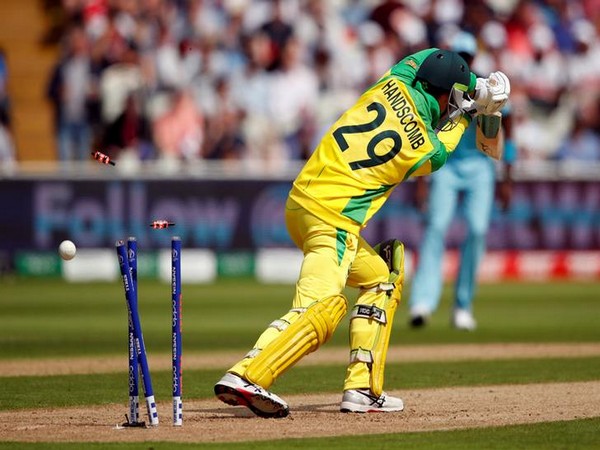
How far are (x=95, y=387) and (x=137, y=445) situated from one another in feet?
8.41

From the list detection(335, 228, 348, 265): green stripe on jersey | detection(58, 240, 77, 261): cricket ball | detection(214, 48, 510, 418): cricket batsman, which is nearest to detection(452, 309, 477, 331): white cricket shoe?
detection(214, 48, 510, 418): cricket batsman

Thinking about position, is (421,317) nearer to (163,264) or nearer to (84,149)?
(163,264)

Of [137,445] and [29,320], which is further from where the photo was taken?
[29,320]

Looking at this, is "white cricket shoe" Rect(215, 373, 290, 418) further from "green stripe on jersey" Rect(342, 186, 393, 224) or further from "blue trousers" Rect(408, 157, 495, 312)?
"blue trousers" Rect(408, 157, 495, 312)

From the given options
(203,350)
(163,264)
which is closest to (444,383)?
(203,350)

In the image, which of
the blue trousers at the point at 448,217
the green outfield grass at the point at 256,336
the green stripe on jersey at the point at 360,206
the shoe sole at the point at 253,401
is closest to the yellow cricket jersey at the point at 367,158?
the green stripe on jersey at the point at 360,206

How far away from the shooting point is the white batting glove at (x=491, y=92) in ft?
23.5

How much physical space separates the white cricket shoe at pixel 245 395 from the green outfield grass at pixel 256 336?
503 millimetres

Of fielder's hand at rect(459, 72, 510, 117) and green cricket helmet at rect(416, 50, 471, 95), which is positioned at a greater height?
green cricket helmet at rect(416, 50, 471, 95)

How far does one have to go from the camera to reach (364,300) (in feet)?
23.6

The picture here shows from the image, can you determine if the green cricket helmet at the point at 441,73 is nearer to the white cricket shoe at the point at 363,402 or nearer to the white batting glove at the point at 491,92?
the white batting glove at the point at 491,92

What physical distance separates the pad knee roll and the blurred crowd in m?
11.7

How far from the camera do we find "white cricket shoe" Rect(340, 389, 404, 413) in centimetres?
709

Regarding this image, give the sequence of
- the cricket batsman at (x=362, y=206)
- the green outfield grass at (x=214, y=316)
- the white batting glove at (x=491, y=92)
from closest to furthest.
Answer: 1. the cricket batsman at (x=362, y=206)
2. the white batting glove at (x=491, y=92)
3. the green outfield grass at (x=214, y=316)
